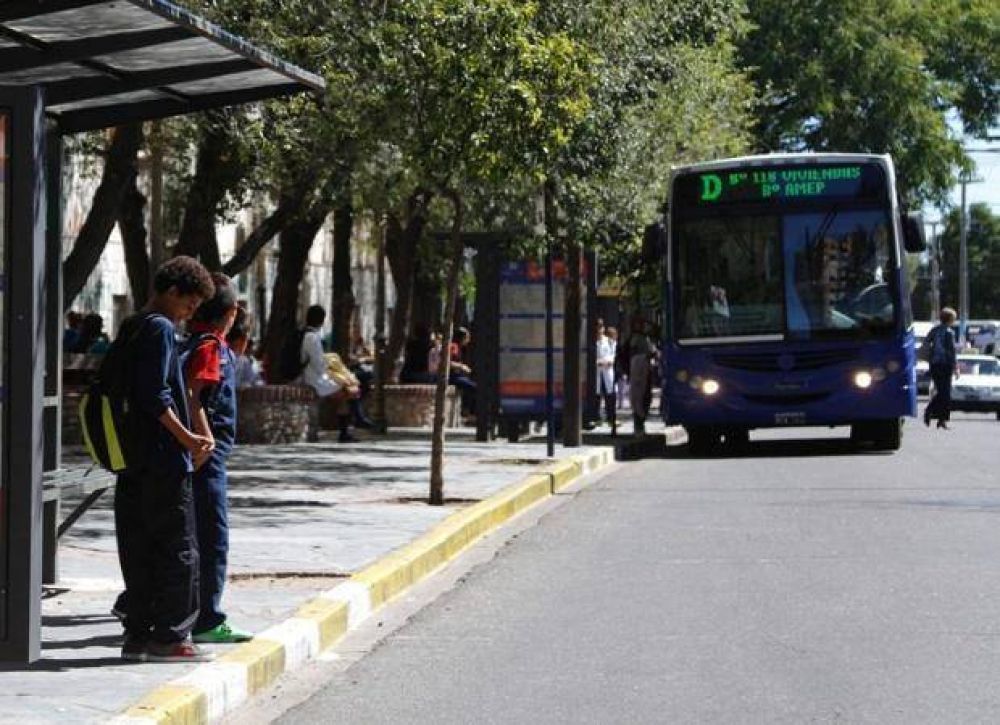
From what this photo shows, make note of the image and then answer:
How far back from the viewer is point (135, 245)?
27891mm

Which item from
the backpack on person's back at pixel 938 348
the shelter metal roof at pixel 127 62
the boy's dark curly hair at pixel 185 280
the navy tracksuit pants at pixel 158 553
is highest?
the shelter metal roof at pixel 127 62

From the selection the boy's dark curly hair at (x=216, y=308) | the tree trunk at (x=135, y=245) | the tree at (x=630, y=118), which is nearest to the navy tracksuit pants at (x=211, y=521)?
the boy's dark curly hair at (x=216, y=308)

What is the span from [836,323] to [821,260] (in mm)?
742

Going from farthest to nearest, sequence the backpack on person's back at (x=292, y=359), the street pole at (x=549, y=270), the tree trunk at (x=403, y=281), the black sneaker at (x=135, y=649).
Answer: the tree trunk at (x=403, y=281) → the backpack on person's back at (x=292, y=359) → the street pole at (x=549, y=270) → the black sneaker at (x=135, y=649)

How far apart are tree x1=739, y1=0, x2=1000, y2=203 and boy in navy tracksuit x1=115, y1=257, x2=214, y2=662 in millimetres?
Answer: 38878

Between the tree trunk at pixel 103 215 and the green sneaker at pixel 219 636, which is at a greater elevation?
the tree trunk at pixel 103 215

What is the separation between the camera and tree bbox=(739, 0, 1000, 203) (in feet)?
159

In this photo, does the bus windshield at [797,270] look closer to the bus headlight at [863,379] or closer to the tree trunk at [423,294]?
the bus headlight at [863,379]

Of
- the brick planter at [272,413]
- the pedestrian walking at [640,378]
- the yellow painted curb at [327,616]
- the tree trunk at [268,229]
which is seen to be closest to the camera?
the yellow painted curb at [327,616]

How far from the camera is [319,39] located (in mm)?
18500

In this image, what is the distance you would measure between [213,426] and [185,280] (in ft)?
3.40

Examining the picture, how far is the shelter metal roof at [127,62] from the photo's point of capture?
349 inches

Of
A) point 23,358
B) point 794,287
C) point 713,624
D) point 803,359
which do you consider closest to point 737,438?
point 803,359

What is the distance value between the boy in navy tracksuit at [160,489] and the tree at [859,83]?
38.9 m
